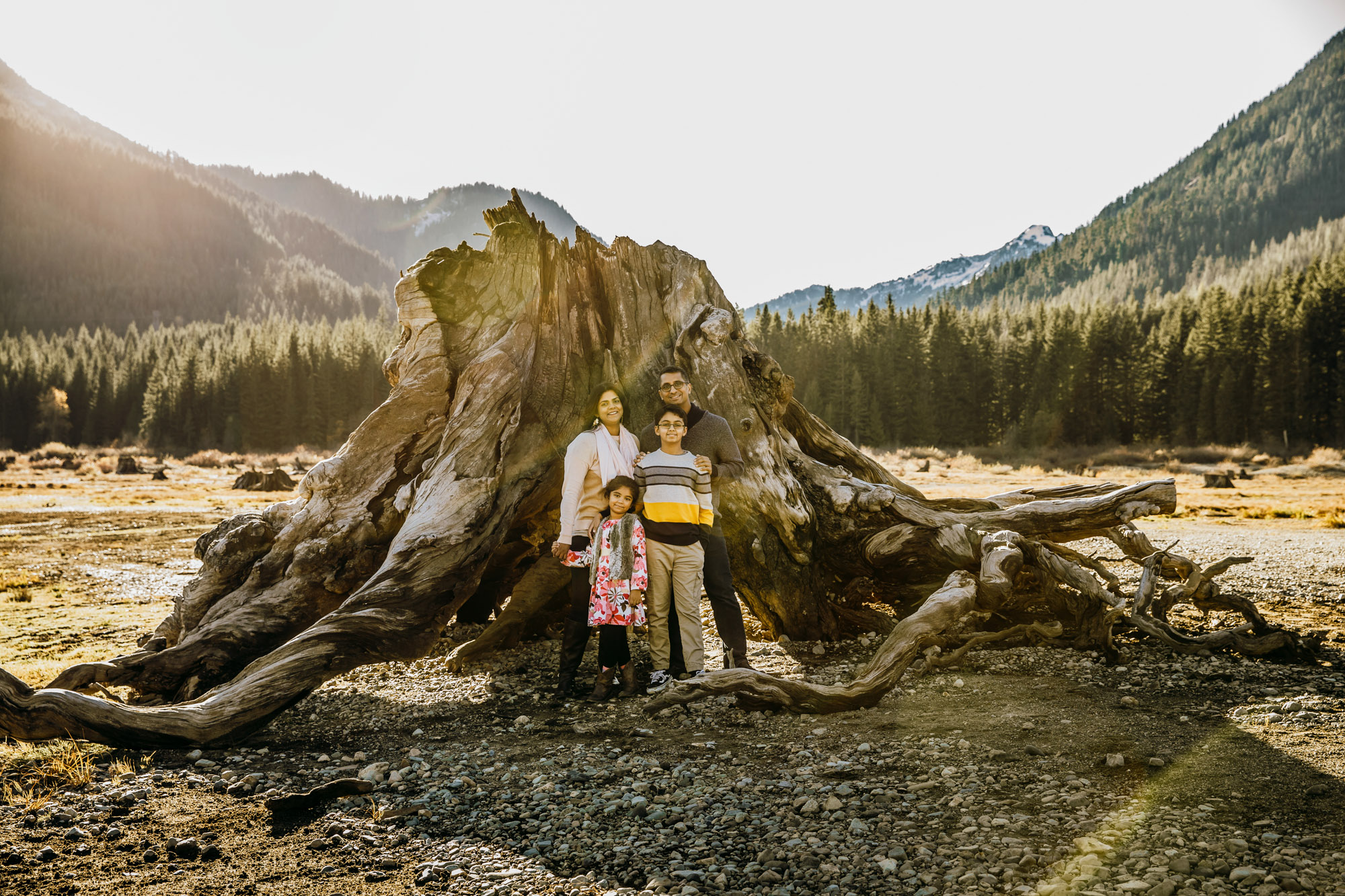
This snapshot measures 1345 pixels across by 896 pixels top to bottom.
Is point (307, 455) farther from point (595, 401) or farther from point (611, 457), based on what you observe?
point (611, 457)

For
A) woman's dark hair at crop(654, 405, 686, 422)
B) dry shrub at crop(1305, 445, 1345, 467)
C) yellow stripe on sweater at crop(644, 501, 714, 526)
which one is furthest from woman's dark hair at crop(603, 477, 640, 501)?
dry shrub at crop(1305, 445, 1345, 467)

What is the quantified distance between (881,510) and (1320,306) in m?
72.7

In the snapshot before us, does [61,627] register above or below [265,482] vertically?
below

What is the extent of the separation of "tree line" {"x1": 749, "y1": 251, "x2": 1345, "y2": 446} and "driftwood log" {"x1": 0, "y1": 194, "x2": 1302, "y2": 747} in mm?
67163

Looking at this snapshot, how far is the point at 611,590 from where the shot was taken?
6.69 metres

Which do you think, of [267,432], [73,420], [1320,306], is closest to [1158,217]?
[1320,306]

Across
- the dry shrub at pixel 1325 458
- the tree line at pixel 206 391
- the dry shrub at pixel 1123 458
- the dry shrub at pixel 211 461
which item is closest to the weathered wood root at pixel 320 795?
the dry shrub at pixel 1325 458

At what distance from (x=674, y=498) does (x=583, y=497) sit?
0.89 m

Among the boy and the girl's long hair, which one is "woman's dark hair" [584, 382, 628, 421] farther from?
the boy

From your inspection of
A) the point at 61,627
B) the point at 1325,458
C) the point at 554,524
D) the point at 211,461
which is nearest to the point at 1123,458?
the point at 1325,458

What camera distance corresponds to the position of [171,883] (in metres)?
3.68

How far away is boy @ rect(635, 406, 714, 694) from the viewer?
22.0 ft

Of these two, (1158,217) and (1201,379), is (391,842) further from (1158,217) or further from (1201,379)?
(1158,217)

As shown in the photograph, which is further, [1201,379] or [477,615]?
[1201,379]
